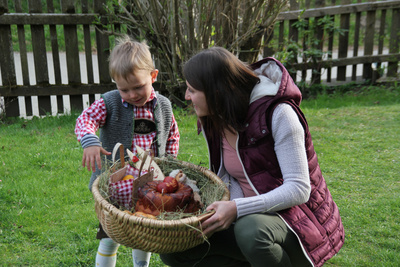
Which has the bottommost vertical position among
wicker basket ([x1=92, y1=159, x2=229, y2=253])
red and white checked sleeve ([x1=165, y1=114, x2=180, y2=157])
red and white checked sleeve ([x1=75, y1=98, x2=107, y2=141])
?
wicker basket ([x1=92, y1=159, x2=229, y2=253])

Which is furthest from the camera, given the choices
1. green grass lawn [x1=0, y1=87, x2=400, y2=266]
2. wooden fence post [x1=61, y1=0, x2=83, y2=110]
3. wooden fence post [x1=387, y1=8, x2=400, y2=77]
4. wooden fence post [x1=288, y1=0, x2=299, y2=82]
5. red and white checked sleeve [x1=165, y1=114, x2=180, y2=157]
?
wooden fence post [x1=387, y1=8, x2=400, y2=77]

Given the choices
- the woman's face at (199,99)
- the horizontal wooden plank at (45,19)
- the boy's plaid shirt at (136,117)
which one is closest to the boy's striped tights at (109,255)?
the boy's plaid shirt at (136,117)

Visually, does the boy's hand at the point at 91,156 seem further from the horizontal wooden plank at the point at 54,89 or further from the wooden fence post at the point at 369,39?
the wooden fence post at the point at 369,39

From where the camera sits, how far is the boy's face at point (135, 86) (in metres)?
2.29

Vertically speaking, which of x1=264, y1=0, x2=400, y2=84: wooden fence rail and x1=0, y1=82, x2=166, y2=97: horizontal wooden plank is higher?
x1=264, y1=0, x2=400, y2=84: wooden fence rail

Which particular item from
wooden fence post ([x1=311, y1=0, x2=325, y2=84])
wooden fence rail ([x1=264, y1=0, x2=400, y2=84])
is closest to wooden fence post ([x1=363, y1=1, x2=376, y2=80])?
wooden fence rail ([x1=264, y1=0, x2=400, y2=84])

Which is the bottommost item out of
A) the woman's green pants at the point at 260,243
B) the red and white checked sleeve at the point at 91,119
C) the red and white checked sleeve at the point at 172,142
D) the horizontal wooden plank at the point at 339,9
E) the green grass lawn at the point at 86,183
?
the green grass lawn at the point at 86,183

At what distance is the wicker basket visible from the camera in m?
1.72

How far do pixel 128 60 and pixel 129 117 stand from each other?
34 centimetres

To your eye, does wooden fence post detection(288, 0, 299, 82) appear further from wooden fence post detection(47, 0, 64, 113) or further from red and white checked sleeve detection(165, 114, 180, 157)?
red and white checked sleeve detection(165, 114, 180, 157)

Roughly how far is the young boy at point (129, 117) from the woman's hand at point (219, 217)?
1.94 ft

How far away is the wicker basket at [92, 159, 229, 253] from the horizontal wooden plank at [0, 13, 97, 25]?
425 cm

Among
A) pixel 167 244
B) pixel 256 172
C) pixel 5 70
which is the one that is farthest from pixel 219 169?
pixel 5 70

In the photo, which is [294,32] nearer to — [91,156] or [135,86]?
[135,86]
